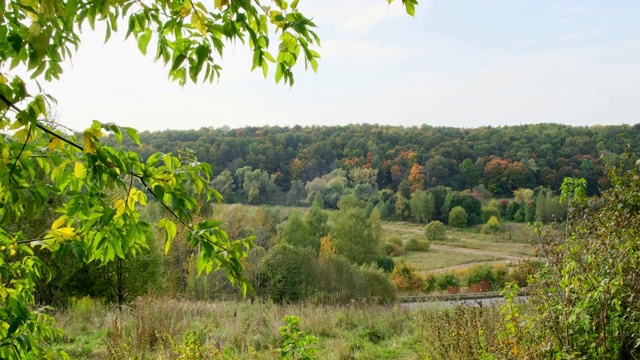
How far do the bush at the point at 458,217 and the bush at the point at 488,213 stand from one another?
1.76 m

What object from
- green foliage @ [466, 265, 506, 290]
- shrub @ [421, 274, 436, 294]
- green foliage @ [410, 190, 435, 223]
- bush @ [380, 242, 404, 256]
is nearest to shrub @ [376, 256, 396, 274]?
shrub @ [421, 274, 436, 294]

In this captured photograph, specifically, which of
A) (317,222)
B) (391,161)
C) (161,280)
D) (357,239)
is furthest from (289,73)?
(391,161)

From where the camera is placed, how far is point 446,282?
30797mm

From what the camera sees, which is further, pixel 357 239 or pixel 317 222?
pixel 317 222

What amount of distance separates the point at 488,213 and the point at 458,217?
312 cm

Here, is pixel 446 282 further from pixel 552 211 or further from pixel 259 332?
pixel 259 332

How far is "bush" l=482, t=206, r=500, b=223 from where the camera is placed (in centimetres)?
5084

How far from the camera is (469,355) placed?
479 centimetres

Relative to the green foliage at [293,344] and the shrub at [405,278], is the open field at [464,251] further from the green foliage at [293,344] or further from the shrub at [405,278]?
the green foliage at [293,344]

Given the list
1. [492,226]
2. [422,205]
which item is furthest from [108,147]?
[422,205]

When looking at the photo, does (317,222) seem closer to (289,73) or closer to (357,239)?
(357,239)

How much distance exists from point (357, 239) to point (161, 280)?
20514 mm

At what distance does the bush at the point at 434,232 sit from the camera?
1850 inches

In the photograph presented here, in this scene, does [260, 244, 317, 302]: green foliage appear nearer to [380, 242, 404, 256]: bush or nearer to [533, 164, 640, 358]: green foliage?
[533, 164, 640, 358]: green foliage
